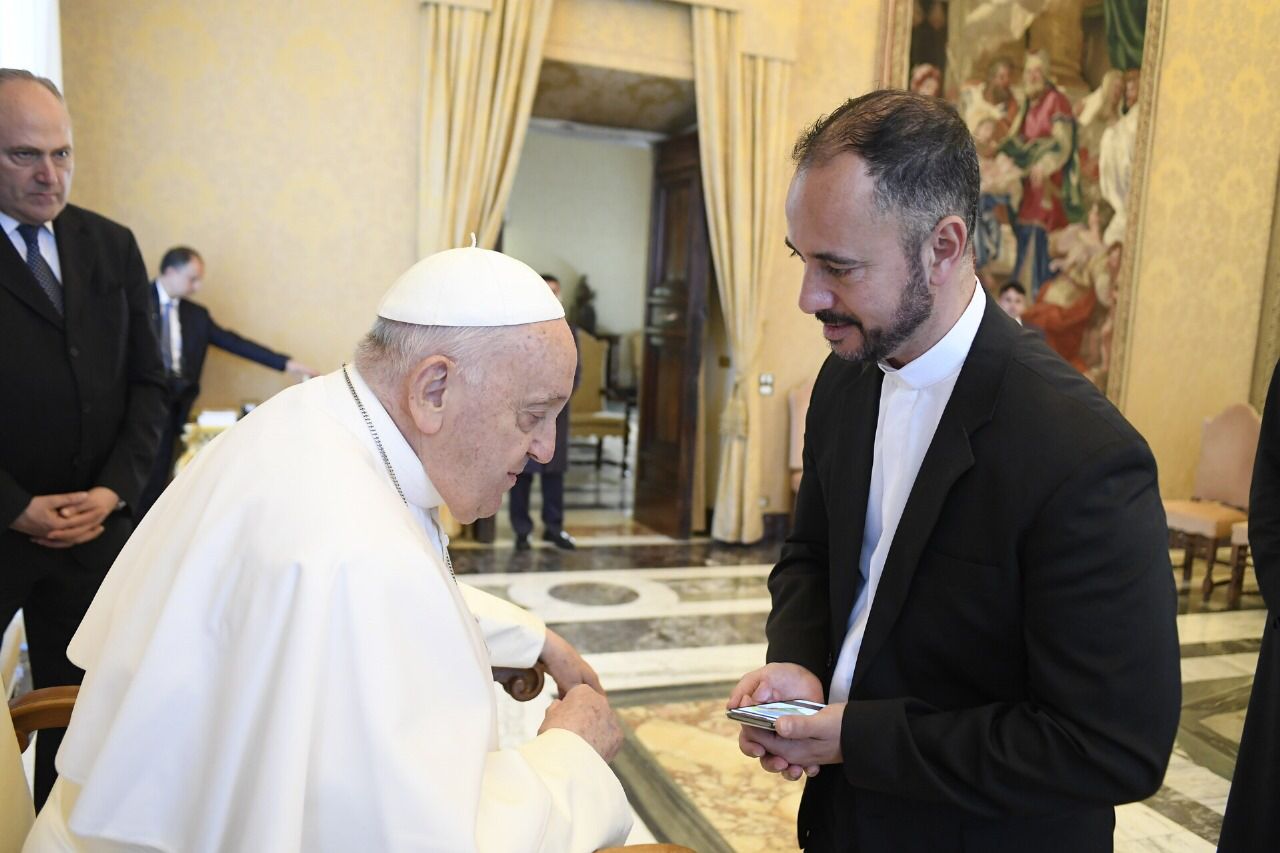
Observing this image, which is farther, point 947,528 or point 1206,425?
point 1206,425

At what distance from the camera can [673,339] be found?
26.7 ft

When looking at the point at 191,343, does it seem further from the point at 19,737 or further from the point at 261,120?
the point at 19,737

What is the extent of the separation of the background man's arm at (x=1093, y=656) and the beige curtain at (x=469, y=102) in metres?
5.61

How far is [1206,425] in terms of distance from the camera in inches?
302

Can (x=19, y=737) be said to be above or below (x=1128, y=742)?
below

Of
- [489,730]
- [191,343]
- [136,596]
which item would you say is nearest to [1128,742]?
[489,730]

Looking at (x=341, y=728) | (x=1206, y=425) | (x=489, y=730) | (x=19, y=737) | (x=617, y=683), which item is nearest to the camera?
(x=341, y=728)

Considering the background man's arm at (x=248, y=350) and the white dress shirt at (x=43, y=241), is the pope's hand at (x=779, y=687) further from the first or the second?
the background man's arm at (x=248, y=350)

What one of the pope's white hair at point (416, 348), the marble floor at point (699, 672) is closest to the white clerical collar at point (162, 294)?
the marble floor at point (699, 672)

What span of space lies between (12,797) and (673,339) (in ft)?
22.3

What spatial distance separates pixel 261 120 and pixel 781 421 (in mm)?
4517

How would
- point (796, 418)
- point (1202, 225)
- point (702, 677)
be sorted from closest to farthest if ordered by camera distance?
point (702, 677), point (796, 418), point (1202, 225)

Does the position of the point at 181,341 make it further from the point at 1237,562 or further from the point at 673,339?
the point at 1237,562

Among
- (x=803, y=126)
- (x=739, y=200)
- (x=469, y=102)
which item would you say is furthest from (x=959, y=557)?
(x=803, y=126)
